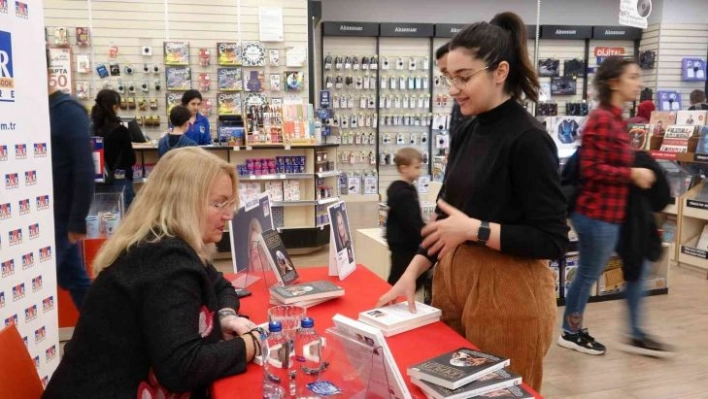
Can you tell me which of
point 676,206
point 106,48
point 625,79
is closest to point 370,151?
point 106,48

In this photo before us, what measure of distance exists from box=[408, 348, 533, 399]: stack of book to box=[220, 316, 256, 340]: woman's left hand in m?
0.61

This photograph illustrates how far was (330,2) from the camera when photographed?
1092 cm

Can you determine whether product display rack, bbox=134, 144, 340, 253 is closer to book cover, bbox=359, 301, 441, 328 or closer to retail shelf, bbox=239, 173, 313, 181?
retail shelf, bbox=239, 173, 313, 181

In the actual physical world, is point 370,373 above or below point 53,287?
above

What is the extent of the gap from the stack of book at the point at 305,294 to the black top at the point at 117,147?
3735 mm

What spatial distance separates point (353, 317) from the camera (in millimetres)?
2082

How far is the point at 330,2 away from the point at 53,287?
29.6 feet

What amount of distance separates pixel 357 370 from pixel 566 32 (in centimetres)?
1101

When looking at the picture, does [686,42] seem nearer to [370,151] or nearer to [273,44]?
[370,151]

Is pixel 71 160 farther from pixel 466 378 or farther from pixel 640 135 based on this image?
pixel 640 135

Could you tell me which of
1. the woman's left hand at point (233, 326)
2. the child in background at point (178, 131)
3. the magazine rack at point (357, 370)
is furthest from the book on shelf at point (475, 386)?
the child in background at point (178, 131)

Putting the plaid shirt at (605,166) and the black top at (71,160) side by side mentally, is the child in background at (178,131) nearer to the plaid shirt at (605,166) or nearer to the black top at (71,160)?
the black top at (71,160)

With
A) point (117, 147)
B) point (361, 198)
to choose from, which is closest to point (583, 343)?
point (117, 147)

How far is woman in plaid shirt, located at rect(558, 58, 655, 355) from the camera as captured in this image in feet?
10.7
